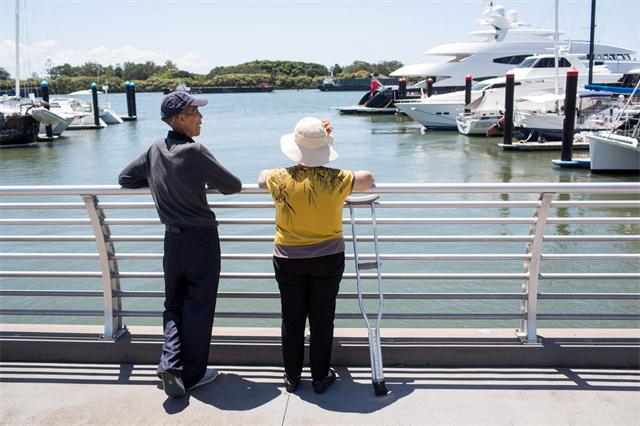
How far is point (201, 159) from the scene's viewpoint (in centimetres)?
312

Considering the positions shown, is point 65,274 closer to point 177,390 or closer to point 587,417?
point 177,390

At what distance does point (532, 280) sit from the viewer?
11.6 ft

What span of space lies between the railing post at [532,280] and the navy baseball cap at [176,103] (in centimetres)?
183

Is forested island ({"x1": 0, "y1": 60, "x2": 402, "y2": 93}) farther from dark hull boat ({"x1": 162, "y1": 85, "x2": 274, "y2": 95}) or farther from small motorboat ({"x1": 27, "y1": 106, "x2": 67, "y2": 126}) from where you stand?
small motorboat ({"x1": 27, "y1": 106, "x2": 67, "y2": 126})

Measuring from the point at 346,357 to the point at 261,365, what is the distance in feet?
1.55

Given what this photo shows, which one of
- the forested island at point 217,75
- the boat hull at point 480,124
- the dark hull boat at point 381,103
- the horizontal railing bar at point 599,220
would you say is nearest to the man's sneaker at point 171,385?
the horizontal railing bar at point 599,220

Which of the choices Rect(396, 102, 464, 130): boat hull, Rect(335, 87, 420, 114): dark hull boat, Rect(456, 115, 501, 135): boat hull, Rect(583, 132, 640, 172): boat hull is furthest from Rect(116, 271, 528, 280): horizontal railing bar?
Rect(335, 87, 420, 114): dark hull boat

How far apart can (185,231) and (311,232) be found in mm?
628

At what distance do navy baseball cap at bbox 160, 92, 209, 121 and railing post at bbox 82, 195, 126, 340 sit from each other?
0.67 metres

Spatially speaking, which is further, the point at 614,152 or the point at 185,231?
the point at 614,152

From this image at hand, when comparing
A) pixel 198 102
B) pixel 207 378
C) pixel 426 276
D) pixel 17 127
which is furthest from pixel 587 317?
pixel 17 127

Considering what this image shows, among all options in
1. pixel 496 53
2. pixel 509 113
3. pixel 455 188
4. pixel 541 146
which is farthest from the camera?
pixel 496 53

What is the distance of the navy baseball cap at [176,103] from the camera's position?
10.5 ft

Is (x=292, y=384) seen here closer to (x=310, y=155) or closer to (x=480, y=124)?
(x=310, y=155)
